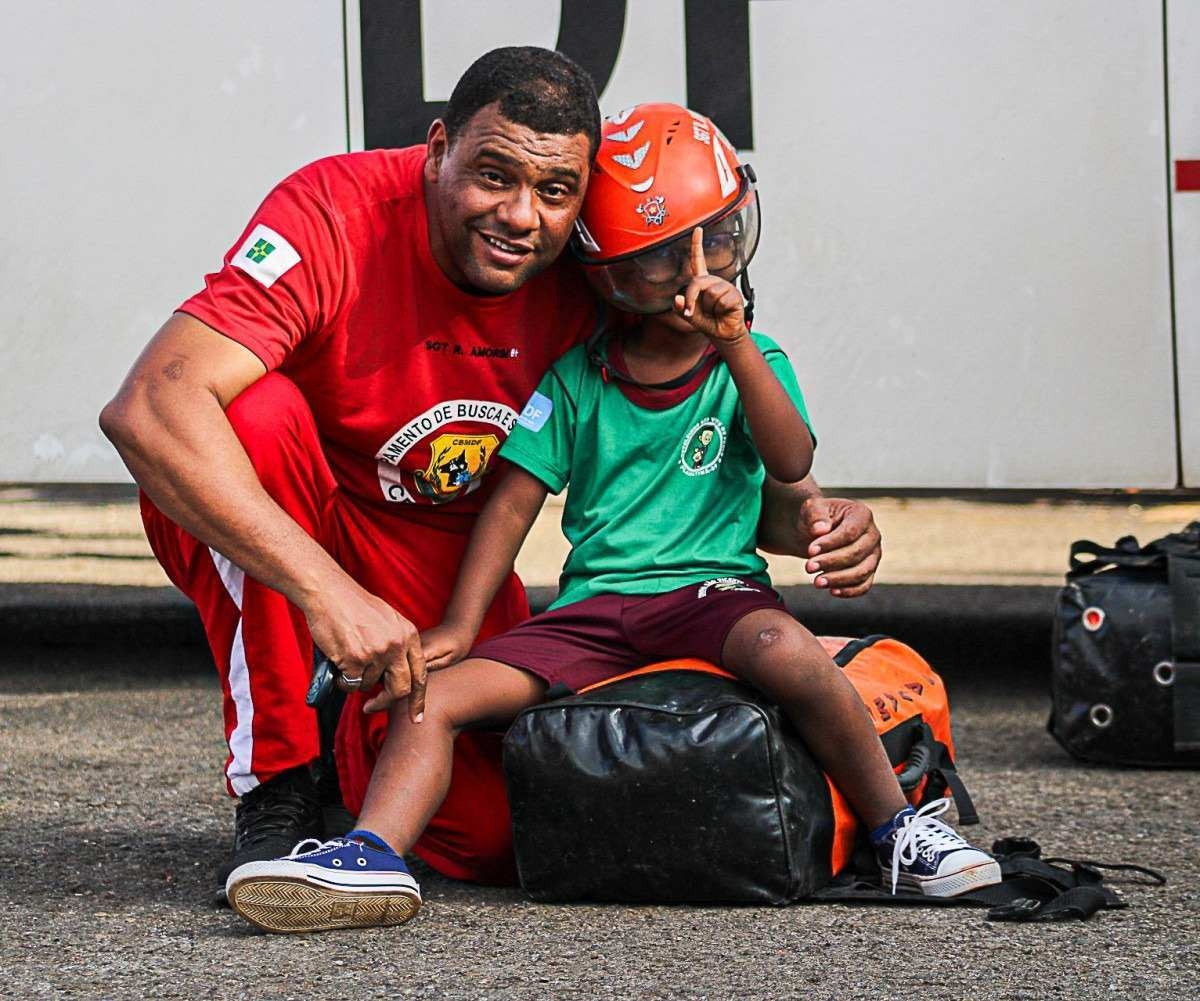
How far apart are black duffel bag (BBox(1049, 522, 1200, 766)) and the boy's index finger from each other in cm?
131

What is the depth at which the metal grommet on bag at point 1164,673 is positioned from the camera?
346 cm

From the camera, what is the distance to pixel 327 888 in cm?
226

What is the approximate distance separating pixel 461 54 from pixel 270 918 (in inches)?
94.2

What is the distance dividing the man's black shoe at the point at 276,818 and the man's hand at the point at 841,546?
81cm

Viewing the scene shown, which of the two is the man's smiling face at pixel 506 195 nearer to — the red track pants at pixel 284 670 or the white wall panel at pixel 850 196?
the red track pants at pixel 284 670

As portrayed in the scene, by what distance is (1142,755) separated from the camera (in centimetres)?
350

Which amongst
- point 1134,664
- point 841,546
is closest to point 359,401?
point 841,546

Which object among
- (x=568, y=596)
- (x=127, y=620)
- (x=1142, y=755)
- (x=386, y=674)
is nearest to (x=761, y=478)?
(x=568, y=596)

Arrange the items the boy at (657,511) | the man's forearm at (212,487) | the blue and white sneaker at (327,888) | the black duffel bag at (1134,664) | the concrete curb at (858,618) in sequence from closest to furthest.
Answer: the blue and white sneaker at (327,888), the man's forearm at (212,487), the boy at (657,511), the black duffel bag at (1134,664), the concrete curb at (858,618)

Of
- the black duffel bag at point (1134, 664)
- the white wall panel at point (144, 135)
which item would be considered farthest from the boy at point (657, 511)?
the white wall panel at point (144, 135)

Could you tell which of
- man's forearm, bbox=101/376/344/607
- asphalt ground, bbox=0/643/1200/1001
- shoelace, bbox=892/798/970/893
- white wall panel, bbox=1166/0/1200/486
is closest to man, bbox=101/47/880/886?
man's forearm, bbox=101/376/344/607

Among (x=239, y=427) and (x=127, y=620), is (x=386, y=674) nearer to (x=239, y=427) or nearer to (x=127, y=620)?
(x=239, y=427)

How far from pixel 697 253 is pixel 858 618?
2.38m

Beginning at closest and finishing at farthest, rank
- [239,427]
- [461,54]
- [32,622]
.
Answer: [239,427] < [461,54] < [32,622]
